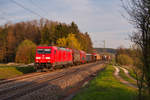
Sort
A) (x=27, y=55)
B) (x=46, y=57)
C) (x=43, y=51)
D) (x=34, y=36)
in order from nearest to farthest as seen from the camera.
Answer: (x=46, y=57) < (x=43, y=51) < (x=27, y=55) < (x=34, y=36)

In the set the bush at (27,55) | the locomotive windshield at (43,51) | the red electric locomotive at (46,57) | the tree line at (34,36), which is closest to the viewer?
the red electric locomotive at (46,57)

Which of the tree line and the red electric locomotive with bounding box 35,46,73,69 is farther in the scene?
the tree line

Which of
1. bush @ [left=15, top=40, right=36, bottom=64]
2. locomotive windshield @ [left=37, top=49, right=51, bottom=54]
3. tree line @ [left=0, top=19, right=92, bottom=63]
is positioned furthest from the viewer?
tree line @ [left=0, top=19, right=92, bottom=63]

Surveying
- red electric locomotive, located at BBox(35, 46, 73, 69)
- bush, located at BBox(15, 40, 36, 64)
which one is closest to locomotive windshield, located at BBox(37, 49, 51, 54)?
red electric locomotive, located at BBox(35, 46, 73, 69)

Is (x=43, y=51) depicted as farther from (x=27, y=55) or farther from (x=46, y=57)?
(x=27, y=55)

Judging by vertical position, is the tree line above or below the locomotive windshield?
above

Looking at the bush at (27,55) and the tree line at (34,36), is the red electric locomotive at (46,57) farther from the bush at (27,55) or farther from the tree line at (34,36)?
the tree line at (34,36)

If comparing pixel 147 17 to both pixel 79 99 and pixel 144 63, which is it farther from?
pixel 79 99

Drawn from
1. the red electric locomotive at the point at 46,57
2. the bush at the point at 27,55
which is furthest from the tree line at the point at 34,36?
the red electric locomotive at the point at 46,57

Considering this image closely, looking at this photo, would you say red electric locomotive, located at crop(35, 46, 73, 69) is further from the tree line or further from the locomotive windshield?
the tree line

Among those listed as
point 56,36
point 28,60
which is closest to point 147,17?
point 28,60

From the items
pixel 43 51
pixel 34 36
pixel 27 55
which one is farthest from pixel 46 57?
pixel 34 36

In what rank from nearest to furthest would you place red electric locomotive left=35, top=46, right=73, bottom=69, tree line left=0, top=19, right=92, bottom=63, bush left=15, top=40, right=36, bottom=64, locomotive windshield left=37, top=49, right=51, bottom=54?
red electric locomotive left=35, top=46, right=73, bottom=69
locomotive windshield left=37, top=49, right=51, bottom=54
bush left=15, top=40, right=36, bottom=64
tree line left=0, top=19, right=92, bottom=63

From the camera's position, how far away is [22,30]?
77.5 metres
